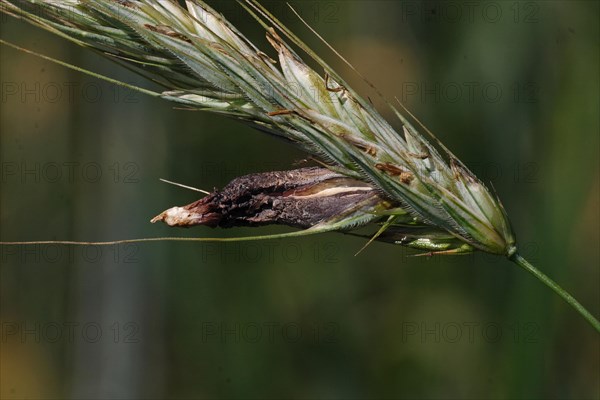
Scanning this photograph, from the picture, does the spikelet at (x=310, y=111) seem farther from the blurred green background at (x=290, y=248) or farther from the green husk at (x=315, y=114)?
the blurred green background at (x=290, y=248)

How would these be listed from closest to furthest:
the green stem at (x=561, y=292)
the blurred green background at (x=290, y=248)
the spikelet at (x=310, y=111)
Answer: the green stem at (x=561, y=292) → the spikelet at (x=310, y=111) → the blurred green background at (x=290, y=248)

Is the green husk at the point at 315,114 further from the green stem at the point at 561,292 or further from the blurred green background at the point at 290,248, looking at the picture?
the blurred green background at the point at 290,248

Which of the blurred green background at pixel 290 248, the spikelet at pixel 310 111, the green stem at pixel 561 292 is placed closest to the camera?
the green stem at pixel 561 292

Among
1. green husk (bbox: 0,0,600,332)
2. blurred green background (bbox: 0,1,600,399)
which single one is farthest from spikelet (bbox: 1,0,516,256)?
blurred green background (bbox: 0,1,600,399)

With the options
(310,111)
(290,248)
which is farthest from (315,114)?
(290,248)

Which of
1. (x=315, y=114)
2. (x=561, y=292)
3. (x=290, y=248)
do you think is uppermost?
(x=315, y=114)

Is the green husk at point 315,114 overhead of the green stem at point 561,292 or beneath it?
overhead

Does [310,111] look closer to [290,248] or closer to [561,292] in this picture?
[561,292]

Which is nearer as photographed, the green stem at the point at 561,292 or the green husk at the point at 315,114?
the green stem at the point at 561,292

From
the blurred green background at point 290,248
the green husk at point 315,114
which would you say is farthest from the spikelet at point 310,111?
the blurred green background at point 290,248
